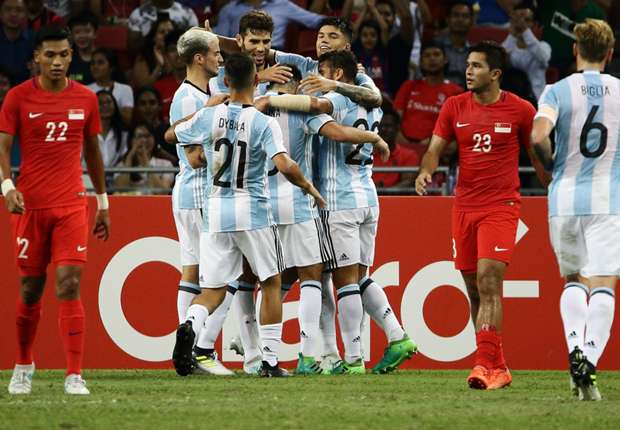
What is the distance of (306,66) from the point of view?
11.6 m

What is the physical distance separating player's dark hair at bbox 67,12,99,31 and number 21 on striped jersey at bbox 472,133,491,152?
751 cm

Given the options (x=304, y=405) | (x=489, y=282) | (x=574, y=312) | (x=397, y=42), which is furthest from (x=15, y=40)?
(x=574, y=312)

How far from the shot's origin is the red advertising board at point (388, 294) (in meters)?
12.2

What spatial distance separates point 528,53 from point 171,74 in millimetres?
4193

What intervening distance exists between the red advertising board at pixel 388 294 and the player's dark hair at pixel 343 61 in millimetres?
1773

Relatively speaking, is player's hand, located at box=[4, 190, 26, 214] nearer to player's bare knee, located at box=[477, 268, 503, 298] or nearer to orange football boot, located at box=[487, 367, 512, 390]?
player's bare knee, located at box=[477, 268, 503, 298]

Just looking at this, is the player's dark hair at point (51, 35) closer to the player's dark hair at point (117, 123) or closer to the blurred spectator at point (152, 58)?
the player's dark hair at point (117, 123)

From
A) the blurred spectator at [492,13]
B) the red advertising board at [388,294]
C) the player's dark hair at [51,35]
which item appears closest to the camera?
the player's dark hair at [51,35]

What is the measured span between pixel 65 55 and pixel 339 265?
3198 millimetres

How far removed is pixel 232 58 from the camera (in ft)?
32.1

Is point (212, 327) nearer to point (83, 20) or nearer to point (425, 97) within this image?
point (425, 97)

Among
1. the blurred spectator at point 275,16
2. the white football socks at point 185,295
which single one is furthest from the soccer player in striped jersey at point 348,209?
the blurred spectator at point 275,16

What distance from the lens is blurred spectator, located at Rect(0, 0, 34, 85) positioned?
16266 mm

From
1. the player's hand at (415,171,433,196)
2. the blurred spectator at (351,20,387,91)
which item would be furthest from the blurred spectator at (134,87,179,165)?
the player's hand at (415,171,433,196)
